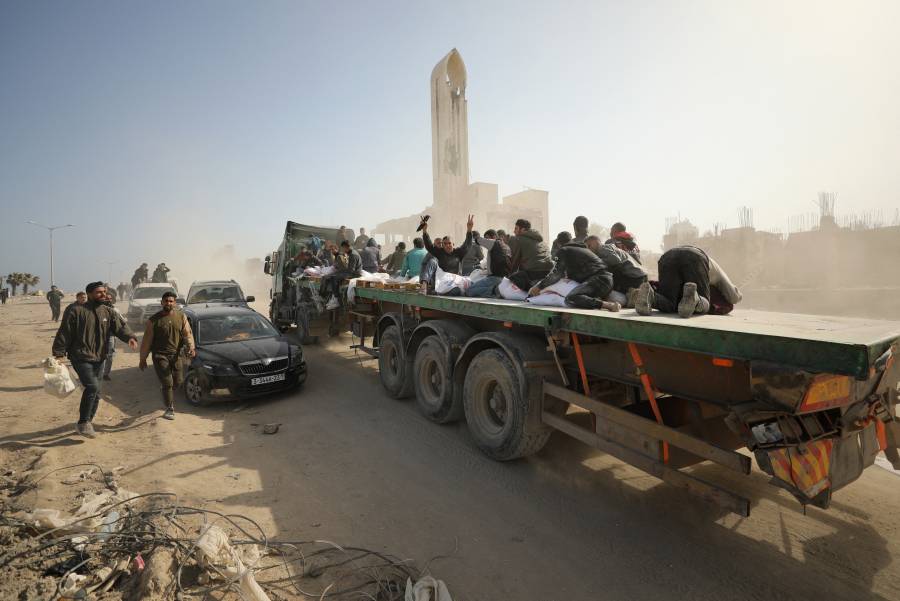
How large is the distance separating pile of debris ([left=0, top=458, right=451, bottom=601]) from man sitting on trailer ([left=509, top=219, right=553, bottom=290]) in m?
3.44

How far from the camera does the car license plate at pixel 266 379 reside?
6516 millimetres

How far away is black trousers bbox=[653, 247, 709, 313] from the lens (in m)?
3.92

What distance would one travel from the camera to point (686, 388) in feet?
10.5

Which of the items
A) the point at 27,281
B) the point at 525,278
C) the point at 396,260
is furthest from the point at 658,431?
the point at 27,281

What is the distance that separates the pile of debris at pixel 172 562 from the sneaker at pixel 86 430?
6.80 feet

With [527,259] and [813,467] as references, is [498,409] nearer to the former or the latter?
[527,259]

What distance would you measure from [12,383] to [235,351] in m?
4.35

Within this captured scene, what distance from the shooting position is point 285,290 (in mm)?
12633

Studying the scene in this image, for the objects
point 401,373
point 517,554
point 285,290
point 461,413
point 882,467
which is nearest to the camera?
point 517,554

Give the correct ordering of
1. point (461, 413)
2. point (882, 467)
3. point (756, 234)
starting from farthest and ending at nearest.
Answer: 1. point (756, 234)
2. point (461, 413)
3. point (882, 467)

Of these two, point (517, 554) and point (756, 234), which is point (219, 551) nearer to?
point (517, 554)

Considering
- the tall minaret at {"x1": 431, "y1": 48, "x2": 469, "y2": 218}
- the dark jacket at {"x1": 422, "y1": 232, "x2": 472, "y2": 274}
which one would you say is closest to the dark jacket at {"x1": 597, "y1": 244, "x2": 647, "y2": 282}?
the dark jacket at {"x1": 422, "y1": 232, "x2": 472, "y2": 274}

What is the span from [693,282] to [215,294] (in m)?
11.8

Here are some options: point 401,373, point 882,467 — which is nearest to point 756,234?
point 882,467
